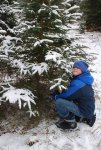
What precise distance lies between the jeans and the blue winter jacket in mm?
103

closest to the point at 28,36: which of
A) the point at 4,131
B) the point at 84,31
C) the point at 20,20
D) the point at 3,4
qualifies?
the point at 20,20

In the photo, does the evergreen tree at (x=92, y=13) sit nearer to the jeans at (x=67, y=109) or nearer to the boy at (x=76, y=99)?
the boy at (x=76, y=99)

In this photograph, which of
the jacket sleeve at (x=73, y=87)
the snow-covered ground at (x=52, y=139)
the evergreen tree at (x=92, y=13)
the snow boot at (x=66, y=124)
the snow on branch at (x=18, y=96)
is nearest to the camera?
the snow on branch at (x=18, y=96)

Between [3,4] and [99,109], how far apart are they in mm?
3247

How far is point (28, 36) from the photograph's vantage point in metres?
6.05

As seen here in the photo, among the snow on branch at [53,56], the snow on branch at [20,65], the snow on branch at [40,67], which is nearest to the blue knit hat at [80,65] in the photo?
the snow on branch at [53,56]

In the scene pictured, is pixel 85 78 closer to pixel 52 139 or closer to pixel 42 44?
pixel 42 44

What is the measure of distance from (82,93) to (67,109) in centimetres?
44

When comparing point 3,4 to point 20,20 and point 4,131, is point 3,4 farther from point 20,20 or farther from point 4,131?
point 4,131

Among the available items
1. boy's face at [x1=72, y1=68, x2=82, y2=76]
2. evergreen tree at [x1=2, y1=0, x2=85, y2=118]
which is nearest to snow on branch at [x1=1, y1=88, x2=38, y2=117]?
evergreen tree at [x1=2, y1=0, x2=85, y2=118]

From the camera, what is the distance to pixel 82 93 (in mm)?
5805

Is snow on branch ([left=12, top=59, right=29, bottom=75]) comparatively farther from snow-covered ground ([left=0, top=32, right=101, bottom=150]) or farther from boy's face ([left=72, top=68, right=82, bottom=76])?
snow-covered ground ([left=0, top=32, right=101, bottom=150])

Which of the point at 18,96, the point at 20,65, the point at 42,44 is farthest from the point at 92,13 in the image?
the point at 18,96

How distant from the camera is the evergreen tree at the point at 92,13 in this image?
14.5 metres
